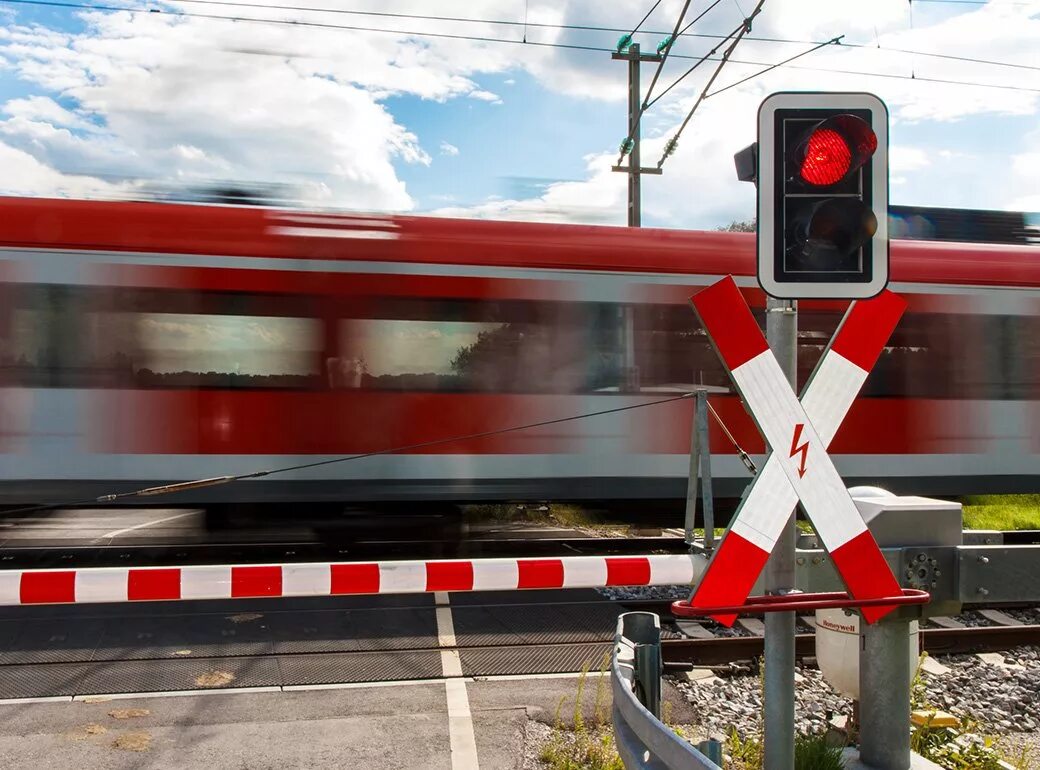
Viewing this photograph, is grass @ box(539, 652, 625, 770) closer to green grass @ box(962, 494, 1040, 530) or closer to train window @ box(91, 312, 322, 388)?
train window @ box(91, 312, 322, 388)

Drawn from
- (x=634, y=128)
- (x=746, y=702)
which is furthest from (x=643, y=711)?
(x=634, y=128)

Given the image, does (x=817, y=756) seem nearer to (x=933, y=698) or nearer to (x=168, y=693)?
(x=933, y=698)

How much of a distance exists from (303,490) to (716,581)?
20.5 ft

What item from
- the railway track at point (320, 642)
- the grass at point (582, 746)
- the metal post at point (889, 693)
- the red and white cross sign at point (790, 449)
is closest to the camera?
the red and white cross sign at point (790, 449)

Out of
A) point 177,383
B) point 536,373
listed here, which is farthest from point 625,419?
point 177,383

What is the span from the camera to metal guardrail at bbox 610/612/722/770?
220cm

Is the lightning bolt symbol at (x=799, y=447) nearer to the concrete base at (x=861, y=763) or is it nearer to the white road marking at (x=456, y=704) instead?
the concrete base at (x=861, y=763)

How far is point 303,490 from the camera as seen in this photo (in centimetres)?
839

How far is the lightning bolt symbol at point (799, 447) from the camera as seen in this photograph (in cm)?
275

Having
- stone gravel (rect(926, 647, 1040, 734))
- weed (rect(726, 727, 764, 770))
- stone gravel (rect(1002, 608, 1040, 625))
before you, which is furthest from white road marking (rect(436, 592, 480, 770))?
stone gravel (rect(1002, 608, 1040, 625))

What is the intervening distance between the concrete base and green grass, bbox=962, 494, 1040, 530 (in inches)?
338

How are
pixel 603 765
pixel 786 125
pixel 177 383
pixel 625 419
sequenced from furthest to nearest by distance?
1. pixel 625 419
2. pixel 177 383
3. pixel 603 765
4. pixel 786 125

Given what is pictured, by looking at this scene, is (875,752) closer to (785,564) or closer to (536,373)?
(785,564)

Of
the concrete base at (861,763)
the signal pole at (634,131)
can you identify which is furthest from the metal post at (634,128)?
the concrete base at (861,763)
